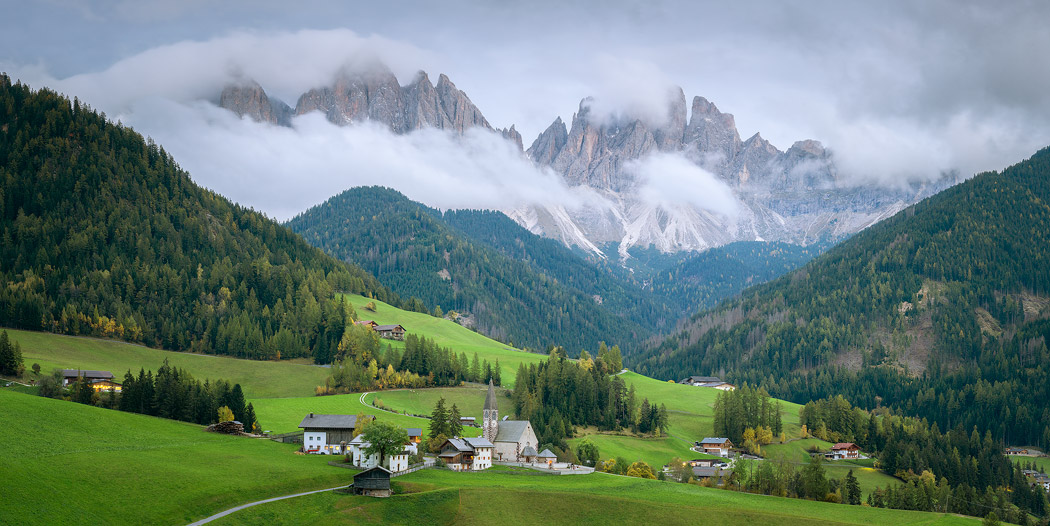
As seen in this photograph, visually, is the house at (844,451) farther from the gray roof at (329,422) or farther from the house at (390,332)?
the house at (390,332)

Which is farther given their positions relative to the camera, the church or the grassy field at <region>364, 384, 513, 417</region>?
the grassy field at <region>364, 384, 513, 417</region>

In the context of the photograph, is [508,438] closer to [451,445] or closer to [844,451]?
[451,445]

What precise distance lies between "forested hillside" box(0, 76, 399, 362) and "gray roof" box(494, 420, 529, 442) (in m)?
66.3

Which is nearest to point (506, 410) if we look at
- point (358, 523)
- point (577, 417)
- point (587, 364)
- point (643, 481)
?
point (577, 417)

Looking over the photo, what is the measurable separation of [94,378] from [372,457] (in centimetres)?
4974

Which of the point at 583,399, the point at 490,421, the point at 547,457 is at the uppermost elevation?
the point at 583,399

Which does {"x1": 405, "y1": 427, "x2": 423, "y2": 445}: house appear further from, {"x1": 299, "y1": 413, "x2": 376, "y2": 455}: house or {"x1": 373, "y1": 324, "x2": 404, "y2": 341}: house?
{"x1": 373, "y1": 324, "x2": 404, "y2": 341}: house


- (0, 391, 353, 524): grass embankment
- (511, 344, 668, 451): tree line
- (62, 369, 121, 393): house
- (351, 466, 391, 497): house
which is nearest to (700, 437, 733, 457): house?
(511, 344, 668, 451): tree line

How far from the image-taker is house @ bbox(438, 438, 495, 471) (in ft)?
321

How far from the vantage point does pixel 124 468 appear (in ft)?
222

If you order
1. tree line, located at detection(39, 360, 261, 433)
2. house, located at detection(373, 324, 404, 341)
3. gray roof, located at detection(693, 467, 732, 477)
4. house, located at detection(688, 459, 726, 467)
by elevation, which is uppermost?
house, located at detection(373, 324, 404, 341)

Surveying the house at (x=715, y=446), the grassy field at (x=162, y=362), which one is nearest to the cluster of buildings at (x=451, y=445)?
the grassy field at (x=162, y=362)

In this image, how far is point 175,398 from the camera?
101m

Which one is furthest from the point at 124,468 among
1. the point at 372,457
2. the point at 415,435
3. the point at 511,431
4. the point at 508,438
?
the point at 511,431
